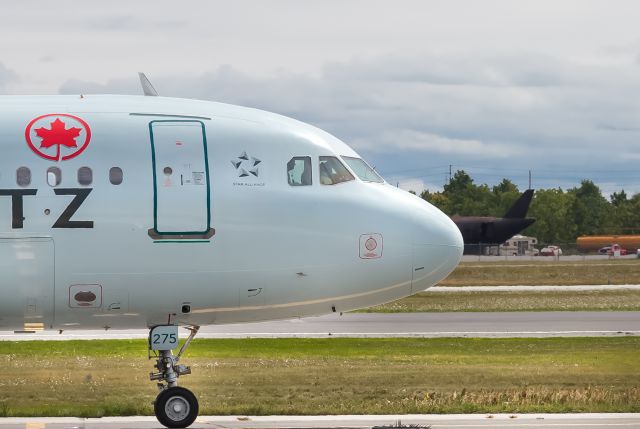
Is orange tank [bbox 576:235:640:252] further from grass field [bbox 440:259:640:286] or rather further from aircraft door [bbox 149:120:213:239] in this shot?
aircraft door [bbox 149:120:213:239]

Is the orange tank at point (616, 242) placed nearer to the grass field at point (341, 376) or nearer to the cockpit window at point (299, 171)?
the grass field at point (341, 376)

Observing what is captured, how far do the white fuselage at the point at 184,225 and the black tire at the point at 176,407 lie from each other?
1.10 metres

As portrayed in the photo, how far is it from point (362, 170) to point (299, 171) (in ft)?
3.71

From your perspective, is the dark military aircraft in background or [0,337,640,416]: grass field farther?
the dark military aircraft in background

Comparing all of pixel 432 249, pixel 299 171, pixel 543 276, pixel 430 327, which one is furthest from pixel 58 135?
pixel 543 276

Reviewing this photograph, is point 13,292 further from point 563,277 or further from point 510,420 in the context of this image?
point 563,277

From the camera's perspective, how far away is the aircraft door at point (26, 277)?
57.6ft

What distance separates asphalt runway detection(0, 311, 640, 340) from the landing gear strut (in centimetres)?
1744

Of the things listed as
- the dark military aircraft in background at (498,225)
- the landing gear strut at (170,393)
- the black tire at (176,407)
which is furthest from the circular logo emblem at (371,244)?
the dark military aircraft in background at (498,225)

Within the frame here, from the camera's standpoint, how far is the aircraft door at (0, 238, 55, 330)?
57.6ft

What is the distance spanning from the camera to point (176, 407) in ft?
60.6

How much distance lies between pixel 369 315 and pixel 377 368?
17947 mm

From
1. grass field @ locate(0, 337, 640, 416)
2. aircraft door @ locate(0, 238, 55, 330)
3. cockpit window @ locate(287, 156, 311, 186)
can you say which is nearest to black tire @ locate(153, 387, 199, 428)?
aircraft door @ locate(0, 238, 55, 330)

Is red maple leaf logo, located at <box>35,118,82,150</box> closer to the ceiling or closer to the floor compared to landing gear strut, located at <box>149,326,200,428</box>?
closer to the ceiling
